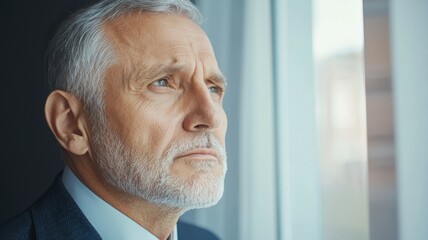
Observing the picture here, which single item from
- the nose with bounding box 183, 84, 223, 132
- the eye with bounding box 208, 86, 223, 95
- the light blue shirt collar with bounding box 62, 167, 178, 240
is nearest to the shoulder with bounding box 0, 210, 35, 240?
the light blue shirt collar with bounding box 62, 167, 178, 240

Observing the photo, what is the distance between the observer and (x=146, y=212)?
1.16 meters

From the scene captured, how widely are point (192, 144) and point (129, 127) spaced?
155 mm

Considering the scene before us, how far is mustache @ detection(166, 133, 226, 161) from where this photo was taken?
1.09 metres

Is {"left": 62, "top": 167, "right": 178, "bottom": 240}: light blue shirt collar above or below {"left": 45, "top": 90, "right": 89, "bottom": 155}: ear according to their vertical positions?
below

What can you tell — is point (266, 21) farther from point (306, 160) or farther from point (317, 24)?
point (306, 160)

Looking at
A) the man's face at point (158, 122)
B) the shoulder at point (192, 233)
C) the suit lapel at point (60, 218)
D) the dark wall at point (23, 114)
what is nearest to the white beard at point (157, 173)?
the man's face at point (158, 122)

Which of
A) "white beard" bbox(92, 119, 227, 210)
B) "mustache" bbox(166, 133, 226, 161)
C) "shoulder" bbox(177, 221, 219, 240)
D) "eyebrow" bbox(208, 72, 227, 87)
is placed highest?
"eyebrow" bbox(208, 72, 227, 87)

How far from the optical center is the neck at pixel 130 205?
3.77 feet

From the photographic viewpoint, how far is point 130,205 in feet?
3.78

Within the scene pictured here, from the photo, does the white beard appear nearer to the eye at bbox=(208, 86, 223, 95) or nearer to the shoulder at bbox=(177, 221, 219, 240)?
the eye at bbox=(208, 86, 223, 95)

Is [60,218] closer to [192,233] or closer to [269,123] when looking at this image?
[192,233]

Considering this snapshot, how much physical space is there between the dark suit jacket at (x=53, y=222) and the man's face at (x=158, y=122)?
0.37 ft

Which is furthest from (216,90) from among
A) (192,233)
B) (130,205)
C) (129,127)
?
(192,233)

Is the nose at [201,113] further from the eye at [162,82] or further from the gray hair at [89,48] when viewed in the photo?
the gray hair at [89,48]
